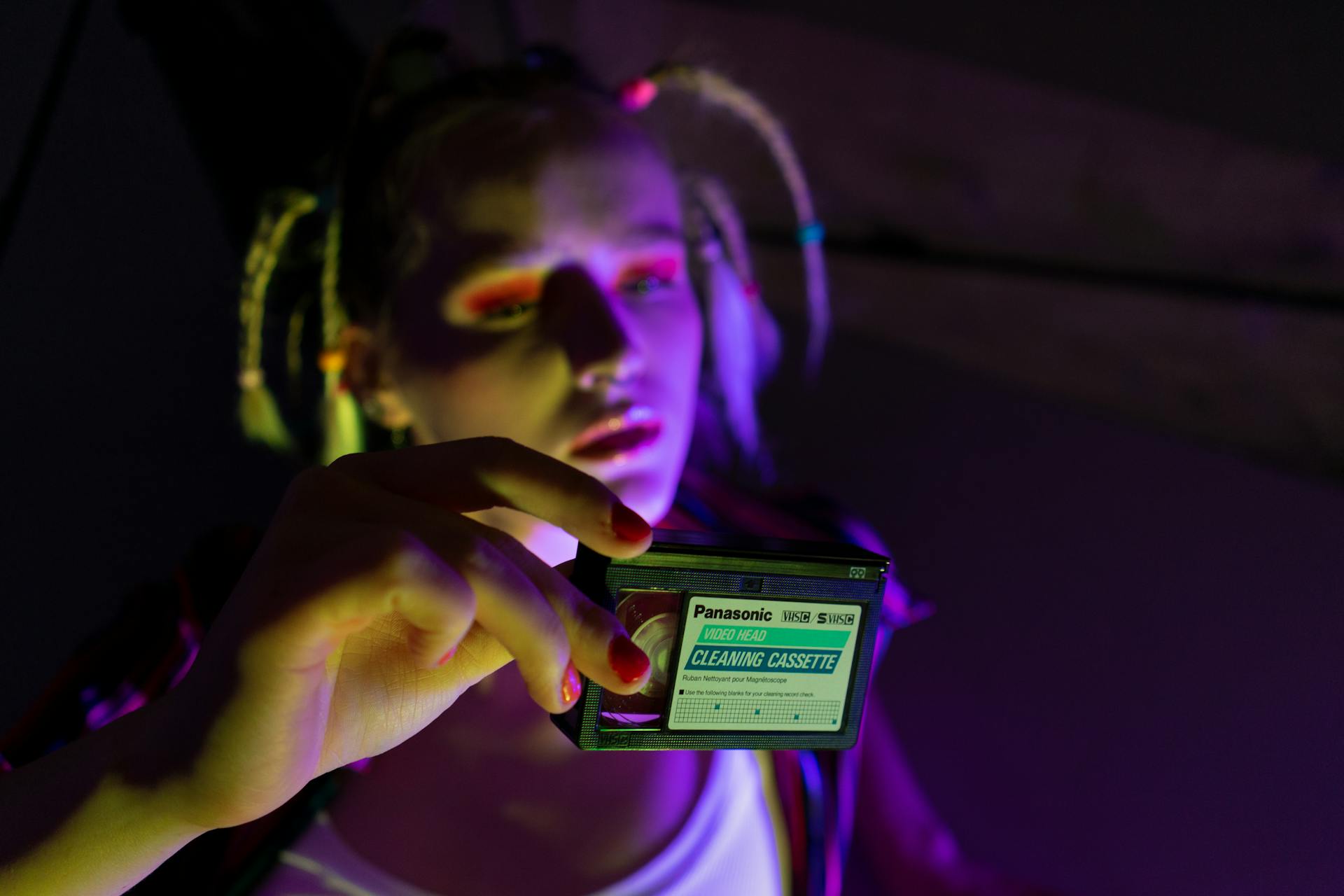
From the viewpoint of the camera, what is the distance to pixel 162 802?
0.64 m

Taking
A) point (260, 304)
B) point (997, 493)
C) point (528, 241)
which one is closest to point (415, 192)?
point (528, 241)

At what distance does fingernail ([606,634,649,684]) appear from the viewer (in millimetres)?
639

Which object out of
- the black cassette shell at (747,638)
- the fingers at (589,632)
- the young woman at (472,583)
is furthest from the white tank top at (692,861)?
the fingers at (589,632)

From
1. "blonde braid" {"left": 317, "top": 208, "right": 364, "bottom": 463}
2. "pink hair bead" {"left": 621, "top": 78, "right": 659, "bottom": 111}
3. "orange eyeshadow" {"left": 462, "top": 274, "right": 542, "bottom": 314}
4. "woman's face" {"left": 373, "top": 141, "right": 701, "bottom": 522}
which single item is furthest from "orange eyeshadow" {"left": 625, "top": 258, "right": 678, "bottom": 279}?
"blonde braid" {"left": 317, "top": 208, "right": 364, "bottom": 463}

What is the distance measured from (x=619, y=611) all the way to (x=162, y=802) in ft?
1.07

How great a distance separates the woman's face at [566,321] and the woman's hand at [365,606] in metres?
0.30

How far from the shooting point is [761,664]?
2.45 feet

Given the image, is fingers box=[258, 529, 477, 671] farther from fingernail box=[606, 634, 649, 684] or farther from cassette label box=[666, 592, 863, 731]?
cassette label box=[666, 592, 863, 731]

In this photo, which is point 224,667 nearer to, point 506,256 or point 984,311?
point 506,256

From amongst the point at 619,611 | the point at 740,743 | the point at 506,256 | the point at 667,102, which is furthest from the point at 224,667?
the point at 667,102

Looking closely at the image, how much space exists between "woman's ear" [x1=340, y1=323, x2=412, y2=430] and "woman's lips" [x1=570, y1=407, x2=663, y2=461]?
0.96 ft

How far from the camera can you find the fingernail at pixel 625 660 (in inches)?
25.1

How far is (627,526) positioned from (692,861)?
538 mm

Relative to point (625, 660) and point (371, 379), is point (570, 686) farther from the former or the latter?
point (371, 379)
